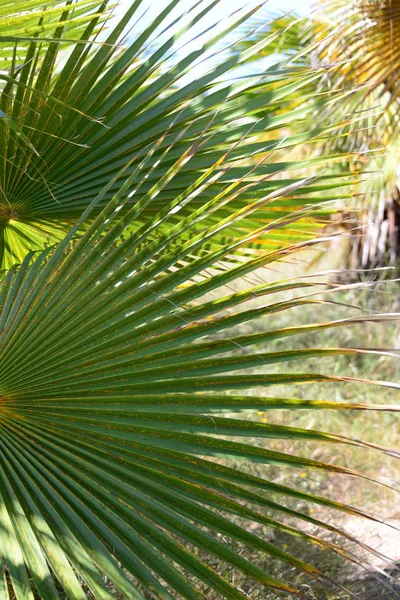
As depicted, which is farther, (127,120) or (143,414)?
(127,120)

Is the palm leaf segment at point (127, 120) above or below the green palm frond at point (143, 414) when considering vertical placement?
above

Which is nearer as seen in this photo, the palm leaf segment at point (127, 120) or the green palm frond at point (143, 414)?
the green palm frond at point (143, 414)

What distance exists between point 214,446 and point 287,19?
4.38 meters

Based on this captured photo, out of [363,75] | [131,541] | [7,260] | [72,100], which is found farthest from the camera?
[363,75]

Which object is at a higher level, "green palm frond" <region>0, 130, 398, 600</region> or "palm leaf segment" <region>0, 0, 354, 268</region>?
"palm leaf segment" <region>0, 0, 354, 268</region>

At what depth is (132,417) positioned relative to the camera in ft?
5.25

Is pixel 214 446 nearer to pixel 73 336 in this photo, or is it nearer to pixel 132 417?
pixel 132 417

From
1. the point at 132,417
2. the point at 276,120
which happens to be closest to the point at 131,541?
the point at 132,417

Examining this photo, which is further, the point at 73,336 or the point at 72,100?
the point at 72,100

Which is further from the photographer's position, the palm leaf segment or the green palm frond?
the palm leaf segment

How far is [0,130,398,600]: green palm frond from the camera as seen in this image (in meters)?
1.49

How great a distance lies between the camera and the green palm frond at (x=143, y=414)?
1.49 meters

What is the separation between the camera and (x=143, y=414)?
160 centimetres

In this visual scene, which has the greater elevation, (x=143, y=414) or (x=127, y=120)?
(x=127, y=120)
